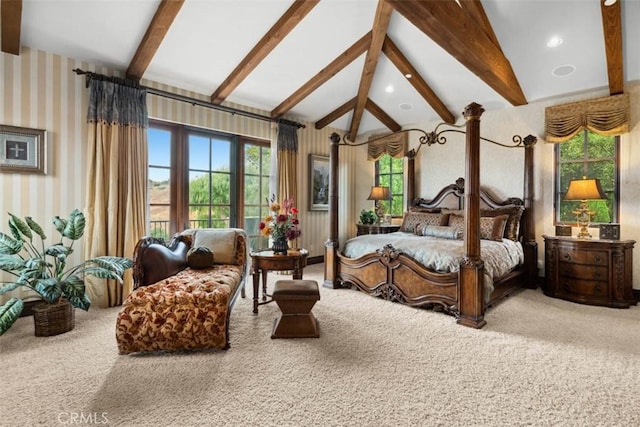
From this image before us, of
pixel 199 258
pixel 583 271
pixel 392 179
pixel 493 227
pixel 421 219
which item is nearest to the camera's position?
pixel 199 258

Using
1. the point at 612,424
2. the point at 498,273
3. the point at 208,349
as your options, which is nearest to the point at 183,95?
the point at 208,349

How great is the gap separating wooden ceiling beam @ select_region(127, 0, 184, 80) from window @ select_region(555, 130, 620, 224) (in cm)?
519

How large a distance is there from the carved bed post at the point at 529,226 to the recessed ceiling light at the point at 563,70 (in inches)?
32.4

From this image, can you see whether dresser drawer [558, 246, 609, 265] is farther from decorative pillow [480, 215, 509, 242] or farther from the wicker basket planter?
the wicker basket planter

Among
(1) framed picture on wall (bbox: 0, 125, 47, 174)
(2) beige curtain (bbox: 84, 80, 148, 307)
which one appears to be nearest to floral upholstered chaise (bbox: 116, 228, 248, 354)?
(2) beige curtain (bbox: 84, 80, 148, 307)

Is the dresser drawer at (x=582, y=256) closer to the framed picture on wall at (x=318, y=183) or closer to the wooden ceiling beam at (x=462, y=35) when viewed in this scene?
the wooden ceiling beam at (x=462, y=35)

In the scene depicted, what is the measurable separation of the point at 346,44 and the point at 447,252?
2941 mm

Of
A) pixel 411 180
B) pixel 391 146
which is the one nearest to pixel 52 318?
pixel 411 180

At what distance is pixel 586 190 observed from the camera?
3.83 meters

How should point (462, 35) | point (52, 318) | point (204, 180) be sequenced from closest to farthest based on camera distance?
point (52, 318)
point (462, 35)
point (204, 180)

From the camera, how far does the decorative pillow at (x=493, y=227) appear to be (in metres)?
4.29

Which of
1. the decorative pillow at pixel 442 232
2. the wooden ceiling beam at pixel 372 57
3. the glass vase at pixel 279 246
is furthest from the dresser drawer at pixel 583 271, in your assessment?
the wooden ceiling beam at pixel 372 57

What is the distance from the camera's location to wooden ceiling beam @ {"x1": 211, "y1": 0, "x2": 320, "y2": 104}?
11.4 feet

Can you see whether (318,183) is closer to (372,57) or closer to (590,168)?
(372,57)
